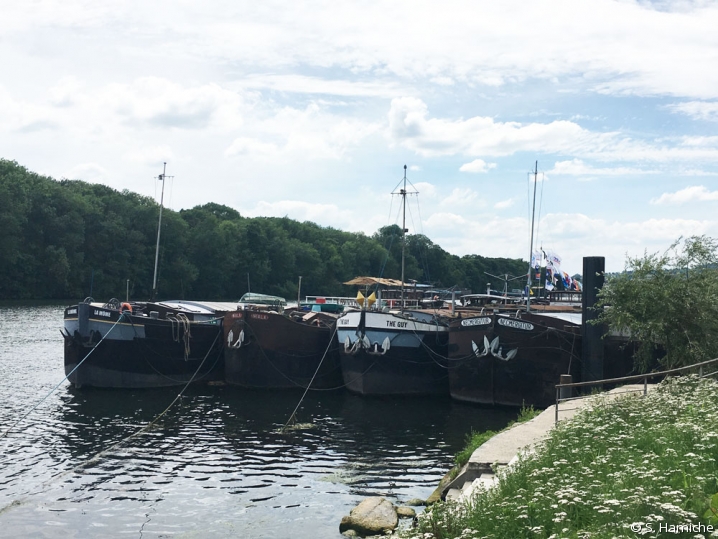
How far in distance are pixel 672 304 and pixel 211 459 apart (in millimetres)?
13608

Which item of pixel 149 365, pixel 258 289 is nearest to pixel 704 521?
pixel 149 365

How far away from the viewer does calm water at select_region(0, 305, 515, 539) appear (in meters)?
14.6

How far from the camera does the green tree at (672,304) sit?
20969 mm

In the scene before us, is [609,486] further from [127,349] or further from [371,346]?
[127,349]

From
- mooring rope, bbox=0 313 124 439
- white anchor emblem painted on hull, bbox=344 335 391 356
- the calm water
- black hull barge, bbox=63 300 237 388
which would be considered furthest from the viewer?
black hull barge, bbox=63 300 237 388

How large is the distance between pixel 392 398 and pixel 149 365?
34.8ft

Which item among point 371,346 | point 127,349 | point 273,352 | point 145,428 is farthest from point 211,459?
point 127,349

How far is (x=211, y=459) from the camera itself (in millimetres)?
19406

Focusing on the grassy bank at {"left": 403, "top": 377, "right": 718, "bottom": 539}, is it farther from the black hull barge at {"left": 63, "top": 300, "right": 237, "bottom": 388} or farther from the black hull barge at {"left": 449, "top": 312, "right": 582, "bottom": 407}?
the black hull barge at {"left": 63, "top": 300, "right": 237, "bottom": 388}

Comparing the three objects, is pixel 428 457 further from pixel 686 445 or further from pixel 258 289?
pixel 258 289

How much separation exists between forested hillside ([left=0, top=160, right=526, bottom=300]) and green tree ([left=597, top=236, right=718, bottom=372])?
204ft

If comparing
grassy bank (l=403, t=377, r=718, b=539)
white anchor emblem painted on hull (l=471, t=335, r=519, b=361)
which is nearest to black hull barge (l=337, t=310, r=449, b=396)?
white anchor emblem painted on hull (l=471, t=335, r=519, b=361)

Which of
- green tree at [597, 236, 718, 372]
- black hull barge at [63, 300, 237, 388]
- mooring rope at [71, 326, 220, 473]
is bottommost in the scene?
mooring rope at [71, 326, 220, 473]

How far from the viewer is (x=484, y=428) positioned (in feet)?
78.8
